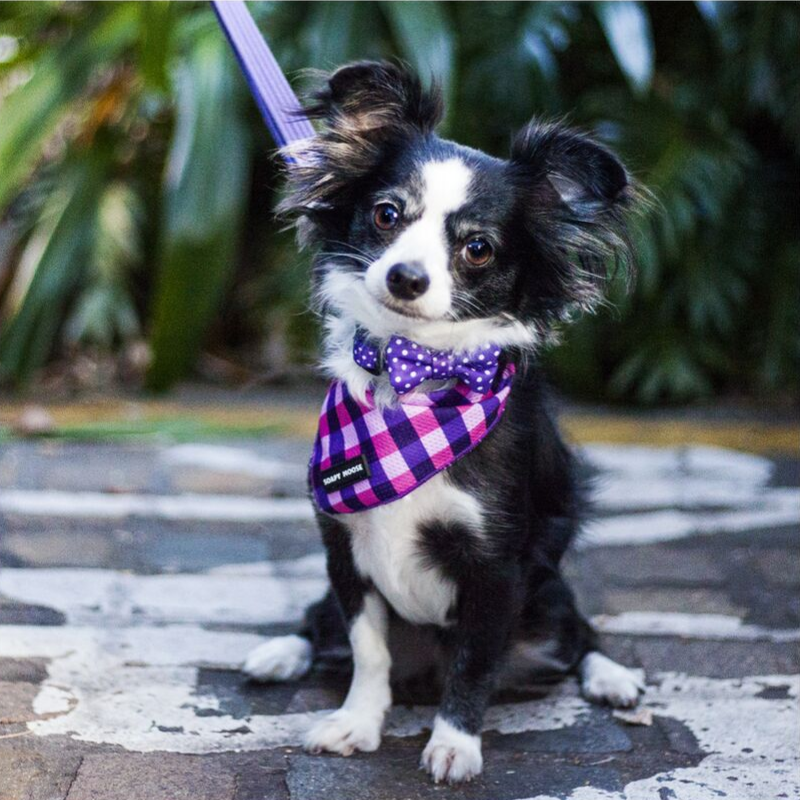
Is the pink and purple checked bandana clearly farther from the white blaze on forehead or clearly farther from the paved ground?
the paved ground

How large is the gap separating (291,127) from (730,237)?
300cm

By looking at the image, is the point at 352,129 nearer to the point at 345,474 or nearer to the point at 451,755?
the point at 345,474

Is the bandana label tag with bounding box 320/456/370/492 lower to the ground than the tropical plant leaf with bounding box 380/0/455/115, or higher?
lower

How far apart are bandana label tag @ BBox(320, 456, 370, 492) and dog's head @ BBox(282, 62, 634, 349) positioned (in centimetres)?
23

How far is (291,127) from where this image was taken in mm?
2279

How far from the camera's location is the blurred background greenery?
14.9 feet

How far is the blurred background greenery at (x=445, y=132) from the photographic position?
454 centimetres

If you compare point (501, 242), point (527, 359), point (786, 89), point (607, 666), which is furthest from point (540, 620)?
point (786, 89)

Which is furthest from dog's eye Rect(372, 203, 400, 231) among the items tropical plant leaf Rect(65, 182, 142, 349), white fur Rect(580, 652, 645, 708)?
tropical plant leaf Rect(65, 182, 142, 349)

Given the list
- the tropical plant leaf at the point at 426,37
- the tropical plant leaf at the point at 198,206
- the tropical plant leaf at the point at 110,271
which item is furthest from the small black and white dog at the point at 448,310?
the tropical plant leaf at the point at 110,271

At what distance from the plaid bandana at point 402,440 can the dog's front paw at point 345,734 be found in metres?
0.37

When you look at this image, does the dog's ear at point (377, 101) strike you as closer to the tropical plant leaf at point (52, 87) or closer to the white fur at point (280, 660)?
the white fur at point (280, 660)

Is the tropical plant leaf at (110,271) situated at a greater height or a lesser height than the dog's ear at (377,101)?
lesser

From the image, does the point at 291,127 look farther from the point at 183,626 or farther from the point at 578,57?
the point at 578,57
